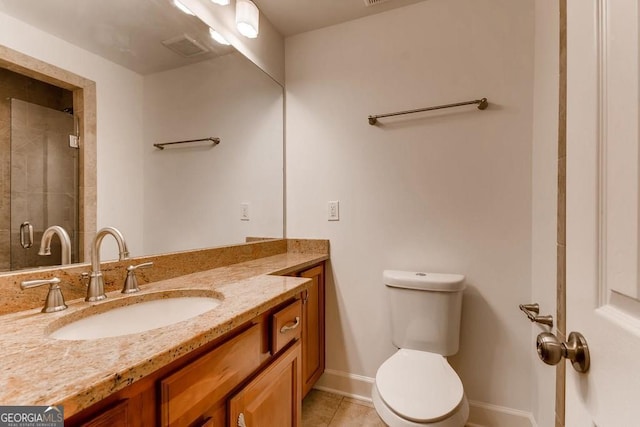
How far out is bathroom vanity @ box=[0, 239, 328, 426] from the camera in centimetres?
44

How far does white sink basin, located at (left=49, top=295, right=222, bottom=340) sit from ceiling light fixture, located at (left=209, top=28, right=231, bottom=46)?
1260 millimetres

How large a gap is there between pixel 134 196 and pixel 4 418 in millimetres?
910

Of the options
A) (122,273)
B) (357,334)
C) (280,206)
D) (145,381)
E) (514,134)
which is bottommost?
(357,334)

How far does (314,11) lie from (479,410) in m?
2.38

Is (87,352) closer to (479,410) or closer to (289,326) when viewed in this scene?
(289,326)

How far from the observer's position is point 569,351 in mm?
442

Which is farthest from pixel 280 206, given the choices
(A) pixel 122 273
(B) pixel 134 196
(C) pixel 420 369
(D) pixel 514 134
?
(D) pixel 514 134

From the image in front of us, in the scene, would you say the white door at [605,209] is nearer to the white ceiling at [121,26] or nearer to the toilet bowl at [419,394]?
the toilet bowl at [419,394]

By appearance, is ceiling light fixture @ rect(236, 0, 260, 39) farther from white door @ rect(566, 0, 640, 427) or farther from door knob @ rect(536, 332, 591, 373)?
door knob @ rect(536, 332, 591, 373)

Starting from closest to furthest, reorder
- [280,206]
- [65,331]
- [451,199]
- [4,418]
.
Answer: [4,418]
[65,331]
[451,199]
[280,206]

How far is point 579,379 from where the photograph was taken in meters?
0.44

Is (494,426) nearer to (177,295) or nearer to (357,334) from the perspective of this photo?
(357,334)

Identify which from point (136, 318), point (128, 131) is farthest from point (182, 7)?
point (136, 318)

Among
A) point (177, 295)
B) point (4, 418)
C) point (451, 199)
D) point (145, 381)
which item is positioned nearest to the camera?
point (4, 418)
